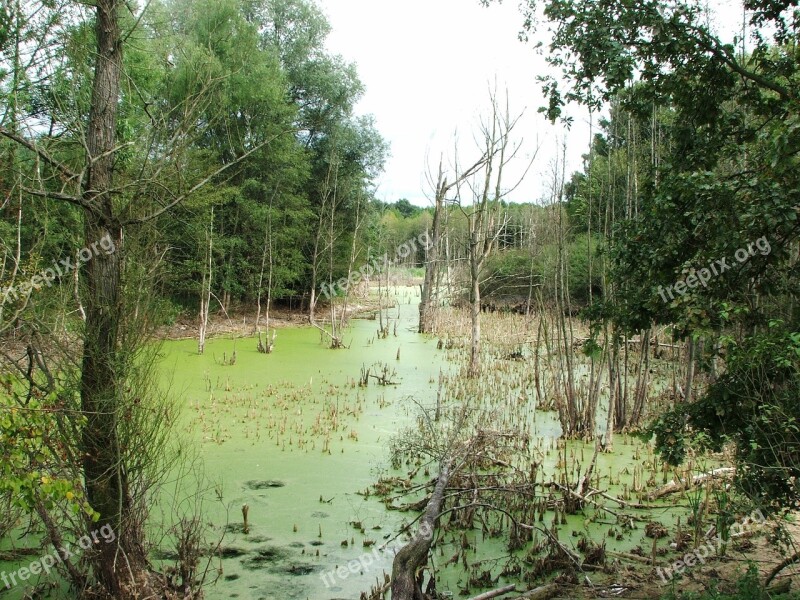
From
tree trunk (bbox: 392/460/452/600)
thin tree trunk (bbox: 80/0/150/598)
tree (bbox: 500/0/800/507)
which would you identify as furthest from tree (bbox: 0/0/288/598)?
tree (bbox: 500/0/800/507)

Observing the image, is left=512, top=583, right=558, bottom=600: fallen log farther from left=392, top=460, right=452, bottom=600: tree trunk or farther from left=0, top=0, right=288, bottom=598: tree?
left=0, top=0, right=288, bottom=598: tree

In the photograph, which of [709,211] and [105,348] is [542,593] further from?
[105,348]

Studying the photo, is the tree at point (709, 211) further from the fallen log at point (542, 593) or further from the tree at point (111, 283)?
the tree at point (111, 283)

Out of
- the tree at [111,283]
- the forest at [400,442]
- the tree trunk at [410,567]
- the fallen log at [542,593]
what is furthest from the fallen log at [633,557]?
the tree at [111,283]

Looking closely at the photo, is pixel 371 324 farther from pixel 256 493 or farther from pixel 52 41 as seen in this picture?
pixel 52 41

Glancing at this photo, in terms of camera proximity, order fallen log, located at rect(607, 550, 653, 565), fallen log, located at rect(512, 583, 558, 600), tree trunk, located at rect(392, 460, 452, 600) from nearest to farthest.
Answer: tree trunk, located at rect(392, 460, 452, 600) < fallen log, located at rect(512, 583, 558, 600) < fallen log, located at rect(607, 550, 653, 565)

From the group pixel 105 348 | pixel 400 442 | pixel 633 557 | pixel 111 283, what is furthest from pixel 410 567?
pixel 400 442

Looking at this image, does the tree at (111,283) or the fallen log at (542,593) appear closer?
the tree at (111,283)

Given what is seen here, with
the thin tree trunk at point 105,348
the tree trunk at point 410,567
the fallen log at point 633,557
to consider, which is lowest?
the fallen log at point 633,557

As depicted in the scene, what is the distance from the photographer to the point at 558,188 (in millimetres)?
8758

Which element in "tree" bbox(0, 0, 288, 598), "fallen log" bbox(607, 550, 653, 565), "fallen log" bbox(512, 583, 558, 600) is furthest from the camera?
"fallen log" bbox(607, 550, 653, 565)

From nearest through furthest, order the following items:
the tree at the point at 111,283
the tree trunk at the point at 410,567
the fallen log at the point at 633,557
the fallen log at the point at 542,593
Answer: the tree trunk at the point at 410,567
the tree at the point at 111,283
the fallen log at the point at 542,593
the fallen log at the point at 633,557

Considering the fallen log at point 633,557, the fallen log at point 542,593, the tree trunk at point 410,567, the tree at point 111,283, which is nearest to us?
the tree trunk at point 410,567

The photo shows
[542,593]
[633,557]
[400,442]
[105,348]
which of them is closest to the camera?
[105,348]
